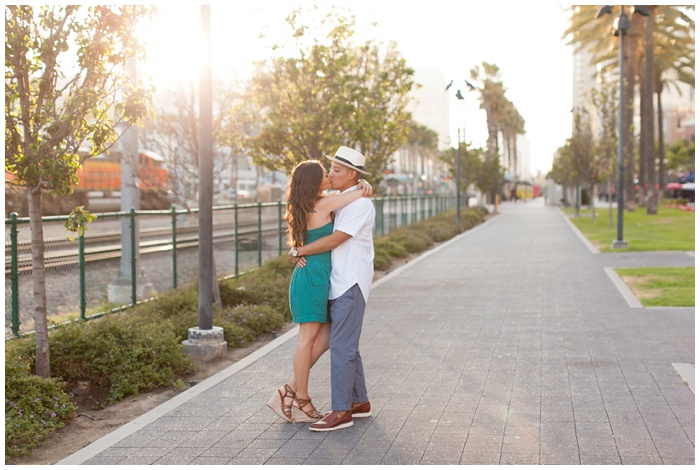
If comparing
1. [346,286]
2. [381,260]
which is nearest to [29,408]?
[346,286]

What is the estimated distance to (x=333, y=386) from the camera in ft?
20.4

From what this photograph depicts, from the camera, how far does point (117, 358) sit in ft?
26.1

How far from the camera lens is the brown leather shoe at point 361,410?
6.44 m

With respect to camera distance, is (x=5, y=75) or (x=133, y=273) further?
(x=133, y=273)

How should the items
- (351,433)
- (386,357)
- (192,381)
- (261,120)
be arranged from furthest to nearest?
1. (261,120)
2. (386,357)
3. (192,381)
4. (351,433)

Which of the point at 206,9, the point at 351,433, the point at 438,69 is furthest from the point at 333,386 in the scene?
the point at 438,69

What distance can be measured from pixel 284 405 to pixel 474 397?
1.55 meters

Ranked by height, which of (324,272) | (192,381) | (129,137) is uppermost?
(129,137)

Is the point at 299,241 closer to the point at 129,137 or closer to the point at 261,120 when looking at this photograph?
the point at 129,137

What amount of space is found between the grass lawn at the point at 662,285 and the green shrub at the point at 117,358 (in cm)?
725

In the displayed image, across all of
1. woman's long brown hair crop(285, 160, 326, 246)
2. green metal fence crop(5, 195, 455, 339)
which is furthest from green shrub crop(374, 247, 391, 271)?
woman's long brown hair crop(285, 160, 326, 246)

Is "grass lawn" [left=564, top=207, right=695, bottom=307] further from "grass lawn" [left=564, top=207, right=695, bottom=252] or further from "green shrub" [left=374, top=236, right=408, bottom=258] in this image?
"green shrub" [left=374, top=236, right=408, bottom=258]

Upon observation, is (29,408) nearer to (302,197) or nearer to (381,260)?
(302,197)

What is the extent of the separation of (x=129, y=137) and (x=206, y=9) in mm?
6709
